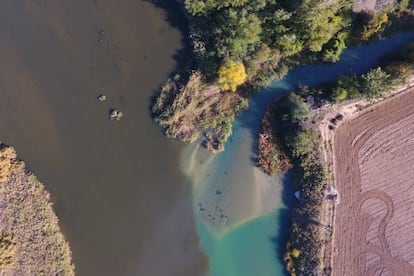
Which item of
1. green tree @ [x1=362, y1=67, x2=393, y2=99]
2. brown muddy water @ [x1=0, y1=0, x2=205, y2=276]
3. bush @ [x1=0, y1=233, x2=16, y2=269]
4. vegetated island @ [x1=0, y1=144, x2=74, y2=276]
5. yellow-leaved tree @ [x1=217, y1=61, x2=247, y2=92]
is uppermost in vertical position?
green tree @ [x1=362, y1=67, x2=393, y2=99]

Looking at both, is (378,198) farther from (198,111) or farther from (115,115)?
(115,115)

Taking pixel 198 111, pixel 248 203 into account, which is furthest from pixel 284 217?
pixel 198 111

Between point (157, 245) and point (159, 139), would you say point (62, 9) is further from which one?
point (157, 245)

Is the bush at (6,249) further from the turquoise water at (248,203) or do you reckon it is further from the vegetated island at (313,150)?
the vegetated island at (313,150)

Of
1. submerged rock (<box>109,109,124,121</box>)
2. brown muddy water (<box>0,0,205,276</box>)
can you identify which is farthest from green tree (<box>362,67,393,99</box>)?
submerged rock (<box>109,109,124,121</box>)

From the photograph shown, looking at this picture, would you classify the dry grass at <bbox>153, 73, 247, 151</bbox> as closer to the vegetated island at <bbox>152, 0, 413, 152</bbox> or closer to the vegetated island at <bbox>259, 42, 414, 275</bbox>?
the vegetated island at <bbox>152, 0, 413, 152</bbox>

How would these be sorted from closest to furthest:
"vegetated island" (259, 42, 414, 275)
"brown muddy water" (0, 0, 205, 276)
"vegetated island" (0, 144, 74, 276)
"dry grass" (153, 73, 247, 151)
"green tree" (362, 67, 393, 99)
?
"green tree" (362, 67, 393, 99) < "vegetated island" (259, 42, 414, 275) < "vegetated island" (0, 144, 74, 276) < "dry grass" (153, 73, 247, 151) < "brown muddy water" (0, 0, 205, 276)
